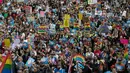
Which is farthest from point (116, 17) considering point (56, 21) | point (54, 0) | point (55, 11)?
point (54, 0)

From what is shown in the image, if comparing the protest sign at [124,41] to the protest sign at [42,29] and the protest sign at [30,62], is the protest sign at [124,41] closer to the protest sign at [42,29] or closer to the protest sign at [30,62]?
the protest sign at [30,62]

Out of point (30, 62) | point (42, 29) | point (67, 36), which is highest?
point (42, 29)

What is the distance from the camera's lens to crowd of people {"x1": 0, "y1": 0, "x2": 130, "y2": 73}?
70.5ft

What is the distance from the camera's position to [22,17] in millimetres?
31625

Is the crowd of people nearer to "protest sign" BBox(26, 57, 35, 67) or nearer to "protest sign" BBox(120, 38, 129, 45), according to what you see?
"protest sign" BBox(120, 38, 129, 45)

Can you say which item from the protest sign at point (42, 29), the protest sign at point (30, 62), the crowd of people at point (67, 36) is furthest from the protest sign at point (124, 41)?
the protest sign at point (42, 29)

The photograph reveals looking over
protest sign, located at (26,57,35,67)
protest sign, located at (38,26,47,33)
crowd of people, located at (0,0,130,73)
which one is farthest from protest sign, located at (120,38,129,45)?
protest sign, located at (38,26,47,33)

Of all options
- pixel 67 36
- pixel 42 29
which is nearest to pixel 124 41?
pixel 67 36

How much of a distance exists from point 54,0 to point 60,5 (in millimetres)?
1423

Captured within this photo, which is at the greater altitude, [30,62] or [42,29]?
[42,29]

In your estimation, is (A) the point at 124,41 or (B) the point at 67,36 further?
(B) the point at 67,36

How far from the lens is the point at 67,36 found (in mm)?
26328

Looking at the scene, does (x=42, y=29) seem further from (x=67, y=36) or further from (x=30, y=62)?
(x=30, y=62)

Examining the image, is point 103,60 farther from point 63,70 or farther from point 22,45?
point 22,45
